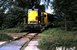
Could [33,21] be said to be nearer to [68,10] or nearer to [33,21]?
[33,21]

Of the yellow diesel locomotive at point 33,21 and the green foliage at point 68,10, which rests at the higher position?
the green foliage at point 68,10

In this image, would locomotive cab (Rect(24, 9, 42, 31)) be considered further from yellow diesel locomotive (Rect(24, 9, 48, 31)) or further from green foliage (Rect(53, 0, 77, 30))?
green foliage (Rect(53, 0, 77, 30))

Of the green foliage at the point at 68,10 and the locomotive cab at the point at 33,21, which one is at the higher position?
the green foliage at the point at 68,10

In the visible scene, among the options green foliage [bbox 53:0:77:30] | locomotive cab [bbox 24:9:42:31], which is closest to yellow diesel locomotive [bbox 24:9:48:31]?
locomotive cab [bbox 24:9:42:31]

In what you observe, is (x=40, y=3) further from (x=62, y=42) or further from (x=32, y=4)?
(x=62, y=42)

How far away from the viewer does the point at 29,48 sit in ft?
46.4

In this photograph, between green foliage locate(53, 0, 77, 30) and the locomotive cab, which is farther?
the locomotive cab

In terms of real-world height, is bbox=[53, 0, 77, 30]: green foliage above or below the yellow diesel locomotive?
above

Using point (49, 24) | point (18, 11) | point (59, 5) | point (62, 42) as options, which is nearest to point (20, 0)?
point (18, 11)

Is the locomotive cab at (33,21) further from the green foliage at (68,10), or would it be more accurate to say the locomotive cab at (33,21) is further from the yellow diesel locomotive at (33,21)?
the green foliage at (68,10)

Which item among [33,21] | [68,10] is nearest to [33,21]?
[33,21]

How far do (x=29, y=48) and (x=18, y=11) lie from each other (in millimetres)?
18896

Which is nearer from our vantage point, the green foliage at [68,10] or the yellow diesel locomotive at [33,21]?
the green foliage at [68,10]

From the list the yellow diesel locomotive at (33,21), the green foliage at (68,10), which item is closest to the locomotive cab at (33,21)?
the yellow diesel locomotive at (33,21)
